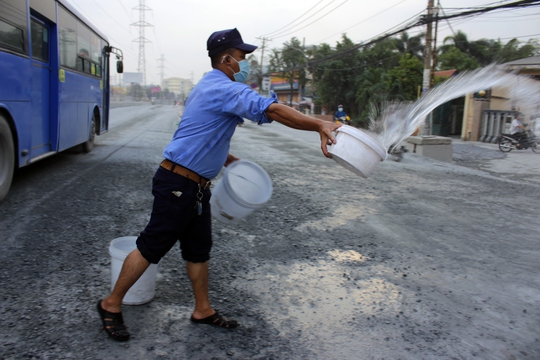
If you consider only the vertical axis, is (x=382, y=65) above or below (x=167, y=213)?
above

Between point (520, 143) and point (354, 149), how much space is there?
15743 millimetres

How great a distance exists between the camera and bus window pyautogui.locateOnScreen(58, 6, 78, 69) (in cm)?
725

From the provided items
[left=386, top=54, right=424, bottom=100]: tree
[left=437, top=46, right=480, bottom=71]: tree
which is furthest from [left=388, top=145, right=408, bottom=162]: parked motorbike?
[left=437, top=46, right=480, bottom=71]: tree

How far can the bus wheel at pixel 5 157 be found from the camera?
5.41 m

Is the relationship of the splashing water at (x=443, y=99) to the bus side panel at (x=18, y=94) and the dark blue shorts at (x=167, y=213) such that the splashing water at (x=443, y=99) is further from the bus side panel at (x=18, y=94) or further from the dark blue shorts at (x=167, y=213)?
the bus side panel at (x=18, y=94)

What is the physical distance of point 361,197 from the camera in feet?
22.4

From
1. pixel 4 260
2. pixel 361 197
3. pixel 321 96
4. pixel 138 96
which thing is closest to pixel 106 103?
pixel 361 197

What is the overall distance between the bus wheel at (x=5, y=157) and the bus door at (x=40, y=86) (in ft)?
2.48

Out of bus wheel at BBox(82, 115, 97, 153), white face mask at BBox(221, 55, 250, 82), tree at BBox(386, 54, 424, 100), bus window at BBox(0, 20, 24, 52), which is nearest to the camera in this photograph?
white face mask at BBox(221, 55, 250, 82)

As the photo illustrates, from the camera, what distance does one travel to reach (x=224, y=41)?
2678 millimetres

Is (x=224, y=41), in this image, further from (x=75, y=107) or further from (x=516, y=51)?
(x=516, y=51)

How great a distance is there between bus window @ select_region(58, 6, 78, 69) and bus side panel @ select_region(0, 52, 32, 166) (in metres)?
1.40

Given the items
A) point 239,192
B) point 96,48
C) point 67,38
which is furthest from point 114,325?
point 96,48

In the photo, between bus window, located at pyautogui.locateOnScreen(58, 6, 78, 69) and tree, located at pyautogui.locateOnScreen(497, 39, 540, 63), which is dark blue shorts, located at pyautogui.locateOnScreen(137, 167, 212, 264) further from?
tree, located at pyautogui.locateOnScreen(497, 39, 540, 63)
